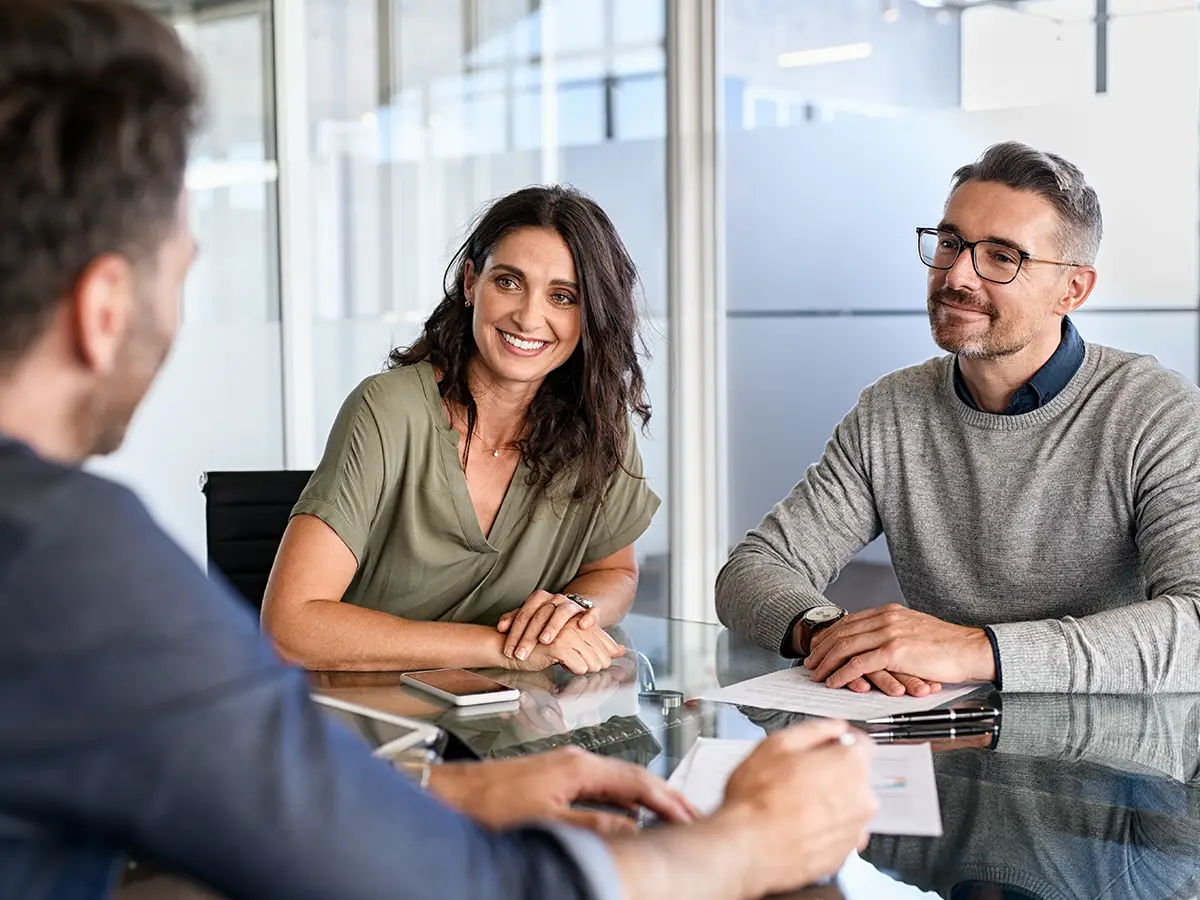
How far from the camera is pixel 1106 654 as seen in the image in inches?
76.3

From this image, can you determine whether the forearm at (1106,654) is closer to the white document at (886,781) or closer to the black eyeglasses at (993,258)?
the white document at (886,781)

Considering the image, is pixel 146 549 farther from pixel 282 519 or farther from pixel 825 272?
pixel 825 272

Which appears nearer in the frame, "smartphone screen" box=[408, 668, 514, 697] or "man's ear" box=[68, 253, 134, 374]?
"man's ear" box=[68, 253, 134, 374]

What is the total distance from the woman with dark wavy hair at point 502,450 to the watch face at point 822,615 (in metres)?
0.36

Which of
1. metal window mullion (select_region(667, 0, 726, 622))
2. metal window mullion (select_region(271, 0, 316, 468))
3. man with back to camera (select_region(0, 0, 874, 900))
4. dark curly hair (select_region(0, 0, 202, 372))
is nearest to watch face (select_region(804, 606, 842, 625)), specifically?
man with back to camera (select_region(0, 0, 874, 900))

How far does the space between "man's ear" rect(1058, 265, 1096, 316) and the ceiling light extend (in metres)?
2.33

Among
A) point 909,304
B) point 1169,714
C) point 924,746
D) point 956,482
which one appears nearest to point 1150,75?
point 909,304

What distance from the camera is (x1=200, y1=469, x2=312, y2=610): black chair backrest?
2756 mm

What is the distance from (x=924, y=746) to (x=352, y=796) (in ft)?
3.30

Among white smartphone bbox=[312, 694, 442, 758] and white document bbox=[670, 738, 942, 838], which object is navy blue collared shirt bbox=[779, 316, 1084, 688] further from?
white smartphone bbox=[312, 694, 442, 758]

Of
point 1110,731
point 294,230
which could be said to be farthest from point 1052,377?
point 294,230

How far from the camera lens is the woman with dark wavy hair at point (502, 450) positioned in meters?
2.29

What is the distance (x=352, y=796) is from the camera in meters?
0.80

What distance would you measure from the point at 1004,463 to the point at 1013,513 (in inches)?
→ 3.7
